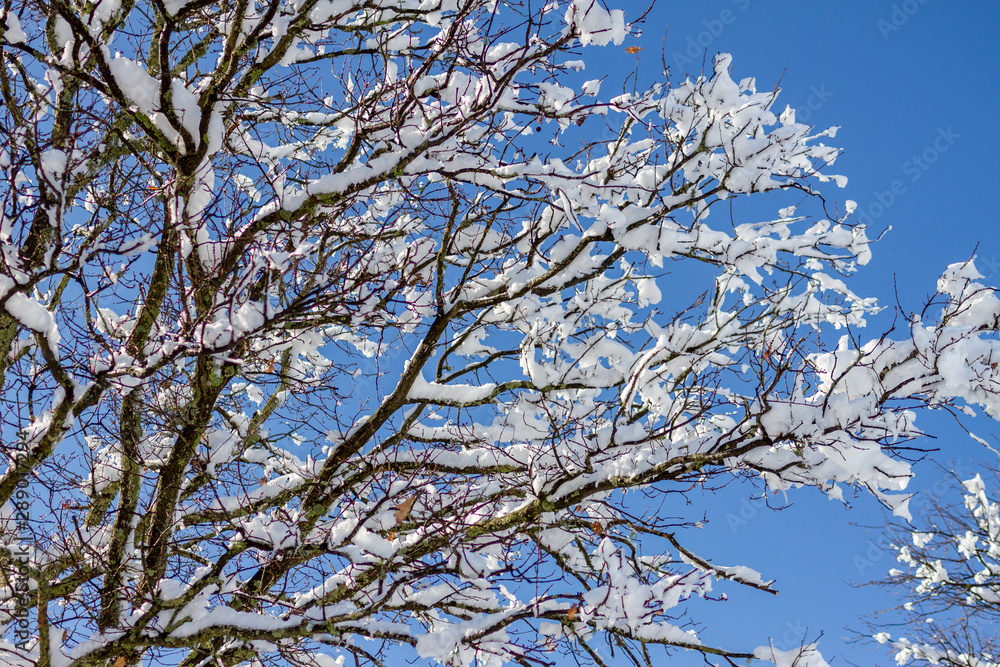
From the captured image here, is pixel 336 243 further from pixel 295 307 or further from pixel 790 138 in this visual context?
pixel 790 138

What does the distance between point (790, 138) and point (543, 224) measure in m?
1.73

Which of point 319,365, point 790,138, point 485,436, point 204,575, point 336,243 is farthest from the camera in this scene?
point 319,365

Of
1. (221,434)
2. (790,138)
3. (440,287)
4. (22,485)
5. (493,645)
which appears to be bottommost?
(493,645)

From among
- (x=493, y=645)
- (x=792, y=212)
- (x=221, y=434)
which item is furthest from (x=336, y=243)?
(x=792, y=212)

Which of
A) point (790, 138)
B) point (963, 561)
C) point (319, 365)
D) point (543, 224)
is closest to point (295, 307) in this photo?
point (543, 224)

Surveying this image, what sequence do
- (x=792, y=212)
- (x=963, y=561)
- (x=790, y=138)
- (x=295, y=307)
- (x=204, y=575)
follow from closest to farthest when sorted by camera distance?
(x=295, y=307) → (x=204, y=575) → (x=790, y=138) → (x=792, y=212) → (x=963, y=561)

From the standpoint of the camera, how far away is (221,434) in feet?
13.3

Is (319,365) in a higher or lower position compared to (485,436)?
higher

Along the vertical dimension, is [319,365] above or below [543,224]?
above

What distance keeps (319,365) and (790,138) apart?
512 centimetres

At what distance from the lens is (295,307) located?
266cm

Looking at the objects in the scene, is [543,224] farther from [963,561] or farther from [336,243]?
[963,561]

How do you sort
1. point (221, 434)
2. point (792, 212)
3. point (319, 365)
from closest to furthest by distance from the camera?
point (221, 434)
point (792, 212)
point (319, 365)

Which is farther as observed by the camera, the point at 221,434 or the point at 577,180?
the point at 221,434
